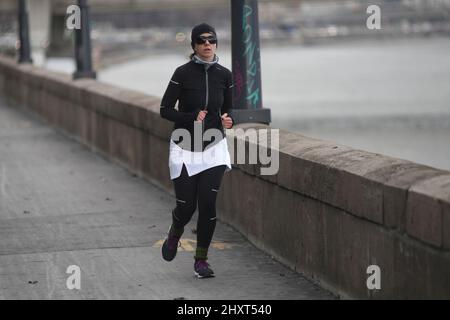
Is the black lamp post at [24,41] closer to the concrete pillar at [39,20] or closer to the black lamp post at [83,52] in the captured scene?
the black lamp post at [83,52]

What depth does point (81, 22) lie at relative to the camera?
21578 mm

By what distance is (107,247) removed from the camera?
1055 cm

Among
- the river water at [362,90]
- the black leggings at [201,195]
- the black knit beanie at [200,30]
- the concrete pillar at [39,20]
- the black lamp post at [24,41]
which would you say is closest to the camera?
the black knit beanie at [200,30]

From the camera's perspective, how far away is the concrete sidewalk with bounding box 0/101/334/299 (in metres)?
8.71

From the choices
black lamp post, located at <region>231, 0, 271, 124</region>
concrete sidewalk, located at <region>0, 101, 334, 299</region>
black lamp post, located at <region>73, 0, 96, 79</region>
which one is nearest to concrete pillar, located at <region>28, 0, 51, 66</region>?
black lamp post, located at <region>73, 0, 96, 79</region>

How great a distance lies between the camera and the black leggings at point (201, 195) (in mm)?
8859

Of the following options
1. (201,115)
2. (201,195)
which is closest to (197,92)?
(201,115)

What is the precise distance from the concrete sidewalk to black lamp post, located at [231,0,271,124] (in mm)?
1119

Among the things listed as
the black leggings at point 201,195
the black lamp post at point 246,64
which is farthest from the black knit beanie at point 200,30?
the black lamp post at point 246,64

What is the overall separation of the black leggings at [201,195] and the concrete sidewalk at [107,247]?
1.21 feet

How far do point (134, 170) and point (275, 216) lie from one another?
20.8 ft
